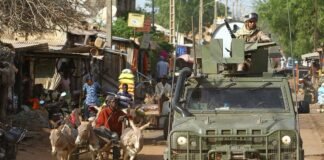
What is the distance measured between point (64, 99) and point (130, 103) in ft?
9.99

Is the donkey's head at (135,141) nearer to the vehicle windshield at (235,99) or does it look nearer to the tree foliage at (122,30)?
the vehicle windshield at (235,99)

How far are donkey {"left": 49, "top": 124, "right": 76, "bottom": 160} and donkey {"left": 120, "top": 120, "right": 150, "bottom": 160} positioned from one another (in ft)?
2.87

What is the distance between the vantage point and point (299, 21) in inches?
1599

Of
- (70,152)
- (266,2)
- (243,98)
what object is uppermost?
(266,2)

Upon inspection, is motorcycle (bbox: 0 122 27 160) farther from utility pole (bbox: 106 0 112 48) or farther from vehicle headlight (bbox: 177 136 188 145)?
utility pole (bbox: 106 0 112 48)

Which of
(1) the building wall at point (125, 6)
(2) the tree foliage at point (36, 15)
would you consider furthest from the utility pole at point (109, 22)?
(1) the building wall at point (125, 6)

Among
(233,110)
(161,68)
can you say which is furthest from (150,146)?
(161,68)

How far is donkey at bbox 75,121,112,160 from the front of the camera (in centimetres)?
1100

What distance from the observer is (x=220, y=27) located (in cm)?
1172

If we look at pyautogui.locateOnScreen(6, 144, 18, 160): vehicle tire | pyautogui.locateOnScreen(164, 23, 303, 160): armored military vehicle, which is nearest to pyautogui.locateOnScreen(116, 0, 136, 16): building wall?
pyautogui.locateOnScreen(6, 144, 18, 160): vehicle tire

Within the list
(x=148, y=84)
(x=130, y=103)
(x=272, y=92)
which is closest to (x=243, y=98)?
(x=272, y=92)

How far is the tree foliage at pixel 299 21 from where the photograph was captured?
1565 inches

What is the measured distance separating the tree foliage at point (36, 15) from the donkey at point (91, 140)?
123 inches

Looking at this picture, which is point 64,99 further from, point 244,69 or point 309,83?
point 309,83
